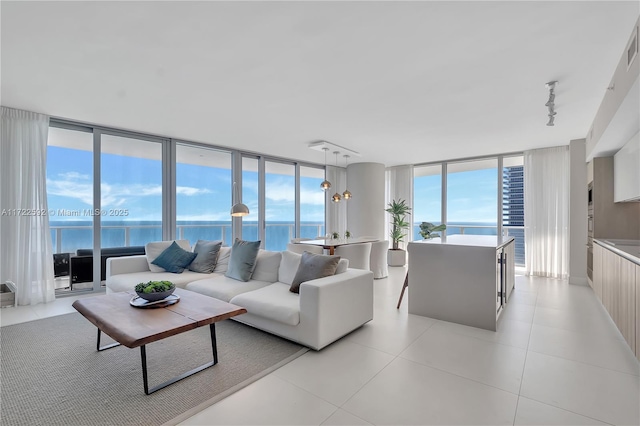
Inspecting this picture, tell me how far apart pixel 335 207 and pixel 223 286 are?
17.8 ft

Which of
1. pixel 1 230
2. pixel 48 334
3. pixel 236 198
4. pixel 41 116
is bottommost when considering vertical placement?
pixel 48 334

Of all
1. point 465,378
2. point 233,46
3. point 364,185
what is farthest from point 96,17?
point 364,185

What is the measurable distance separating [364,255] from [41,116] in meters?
5.28

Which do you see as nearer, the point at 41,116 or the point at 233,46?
the point at 233,46

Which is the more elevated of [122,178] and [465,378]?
[122,178]

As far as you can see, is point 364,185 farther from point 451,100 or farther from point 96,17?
point 96,17

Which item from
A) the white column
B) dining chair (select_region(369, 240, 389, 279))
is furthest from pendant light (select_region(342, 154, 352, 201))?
dining chair (select_region(369, 240, 389, 279))

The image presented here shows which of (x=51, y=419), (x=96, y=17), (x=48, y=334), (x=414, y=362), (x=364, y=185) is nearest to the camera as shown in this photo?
(x=51, y=419)

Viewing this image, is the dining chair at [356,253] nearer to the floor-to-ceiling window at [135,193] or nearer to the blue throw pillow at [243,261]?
the blue throw pillow at [243,261]

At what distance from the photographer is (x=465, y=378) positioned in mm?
2250

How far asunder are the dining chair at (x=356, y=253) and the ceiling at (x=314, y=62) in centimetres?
204

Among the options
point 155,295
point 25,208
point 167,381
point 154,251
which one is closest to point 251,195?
point 154,251

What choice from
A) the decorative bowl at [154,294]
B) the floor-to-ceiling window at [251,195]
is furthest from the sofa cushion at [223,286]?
the floor-to-ceiling window at [251,195]

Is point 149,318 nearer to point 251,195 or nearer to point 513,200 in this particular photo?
point 251,195
